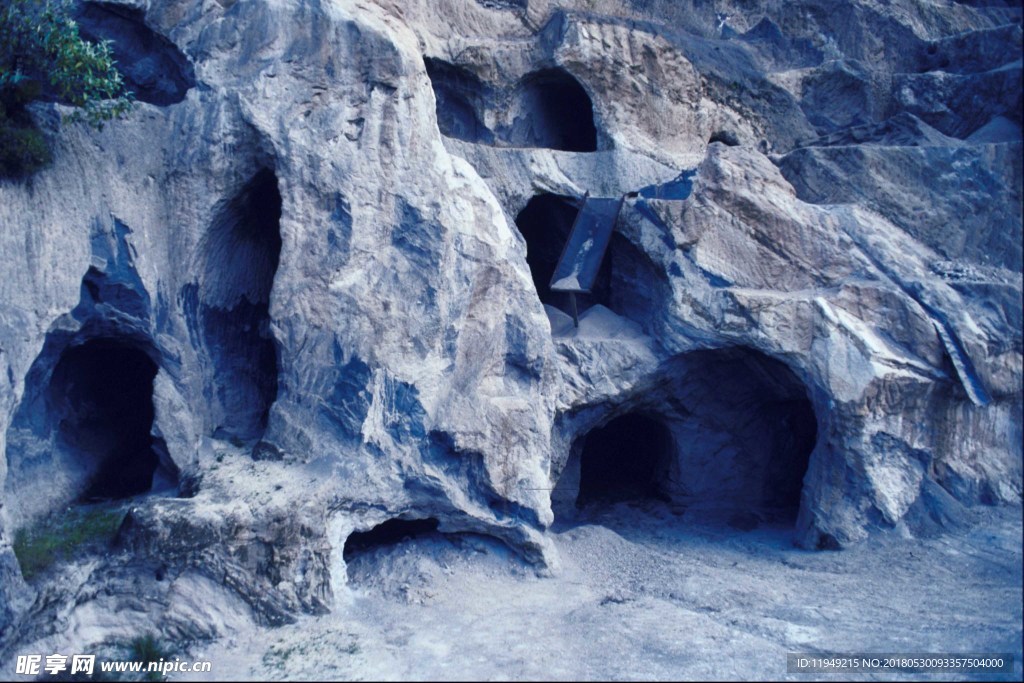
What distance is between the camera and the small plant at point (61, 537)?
6613 millimetres

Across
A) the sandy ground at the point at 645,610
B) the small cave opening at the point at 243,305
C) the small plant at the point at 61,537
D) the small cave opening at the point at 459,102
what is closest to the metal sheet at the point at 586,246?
the small cave opening at the point at 459,102

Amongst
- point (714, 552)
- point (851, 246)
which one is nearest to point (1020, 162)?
point (851, 246)

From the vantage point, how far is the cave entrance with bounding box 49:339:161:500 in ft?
26.4

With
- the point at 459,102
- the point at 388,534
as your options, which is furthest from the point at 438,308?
the point at 459,102

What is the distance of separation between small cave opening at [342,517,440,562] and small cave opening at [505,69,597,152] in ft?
17.1

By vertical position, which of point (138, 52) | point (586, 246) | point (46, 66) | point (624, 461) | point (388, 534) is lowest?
point (388, 534)

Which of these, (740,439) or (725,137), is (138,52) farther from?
(740,439)

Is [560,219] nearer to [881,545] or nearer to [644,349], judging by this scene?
[644,349]

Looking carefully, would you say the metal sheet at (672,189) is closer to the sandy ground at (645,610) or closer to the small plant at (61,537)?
the sandy ground at (645,610)

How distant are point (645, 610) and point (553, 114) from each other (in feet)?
23.1

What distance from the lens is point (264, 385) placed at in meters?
A: 8.51

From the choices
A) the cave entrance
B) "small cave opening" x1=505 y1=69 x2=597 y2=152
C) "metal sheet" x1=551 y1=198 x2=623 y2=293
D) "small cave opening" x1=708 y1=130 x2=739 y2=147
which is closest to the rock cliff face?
the cave entrance

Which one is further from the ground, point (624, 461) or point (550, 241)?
point (550, 241)

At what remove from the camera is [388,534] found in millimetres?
Answer: 8117
